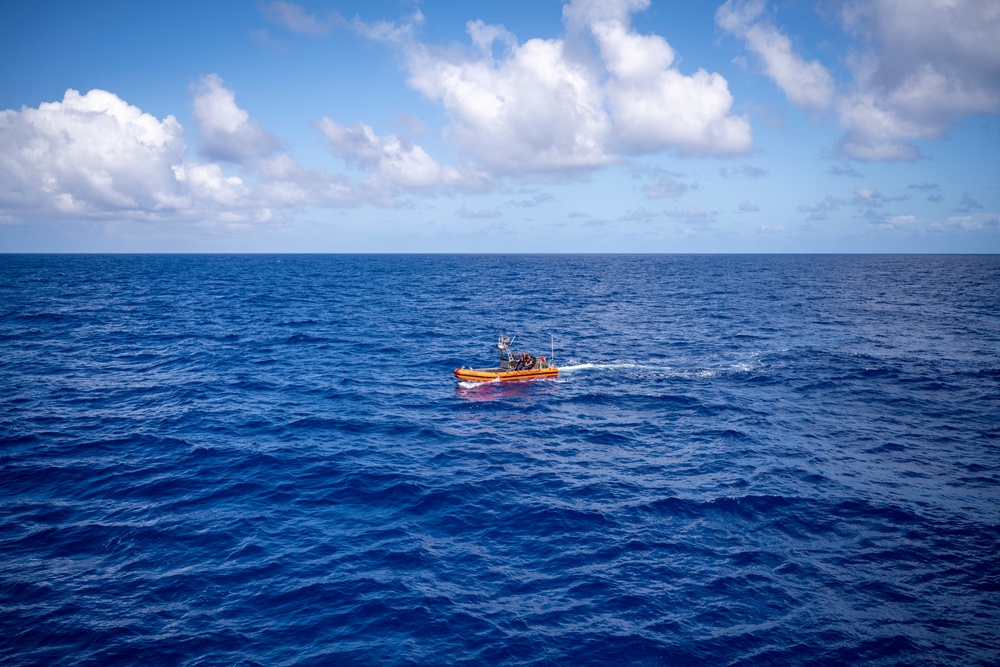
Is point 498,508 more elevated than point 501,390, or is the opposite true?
point 501,390

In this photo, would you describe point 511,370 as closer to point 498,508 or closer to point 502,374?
point 502,374

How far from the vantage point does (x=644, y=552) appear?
21.0 metres

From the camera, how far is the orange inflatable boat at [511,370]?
4297 centimetres

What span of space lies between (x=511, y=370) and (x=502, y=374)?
100 cm

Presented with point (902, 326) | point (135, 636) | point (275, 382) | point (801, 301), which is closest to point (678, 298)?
point (801, 301)

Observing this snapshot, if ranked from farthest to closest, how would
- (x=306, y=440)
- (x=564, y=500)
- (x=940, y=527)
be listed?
(x=306, y=440), (x=564, y=500), (x=940, y=527)

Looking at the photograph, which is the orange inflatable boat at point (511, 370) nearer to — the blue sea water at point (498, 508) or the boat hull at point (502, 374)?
the boat hull at point (502, 374)

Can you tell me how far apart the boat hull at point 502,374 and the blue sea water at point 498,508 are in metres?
0.77

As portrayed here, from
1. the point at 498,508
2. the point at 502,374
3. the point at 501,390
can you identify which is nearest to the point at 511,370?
the point at 502,374

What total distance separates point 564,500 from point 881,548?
12743 millimetres

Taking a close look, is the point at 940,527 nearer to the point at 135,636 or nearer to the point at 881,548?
the point at 881,548

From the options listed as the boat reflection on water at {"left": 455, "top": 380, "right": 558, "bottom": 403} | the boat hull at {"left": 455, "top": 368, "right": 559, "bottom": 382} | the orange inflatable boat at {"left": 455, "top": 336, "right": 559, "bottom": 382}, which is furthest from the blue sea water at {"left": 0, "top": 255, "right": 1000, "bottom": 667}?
the orange inflatable boat at {"left": 455, "top": 336, "right": 559, "bottom": 382}

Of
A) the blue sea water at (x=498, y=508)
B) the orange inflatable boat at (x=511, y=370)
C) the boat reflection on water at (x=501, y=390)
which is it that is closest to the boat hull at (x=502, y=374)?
the orange inflatable boat at (x=511, y=370)

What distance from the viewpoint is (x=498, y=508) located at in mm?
24391
